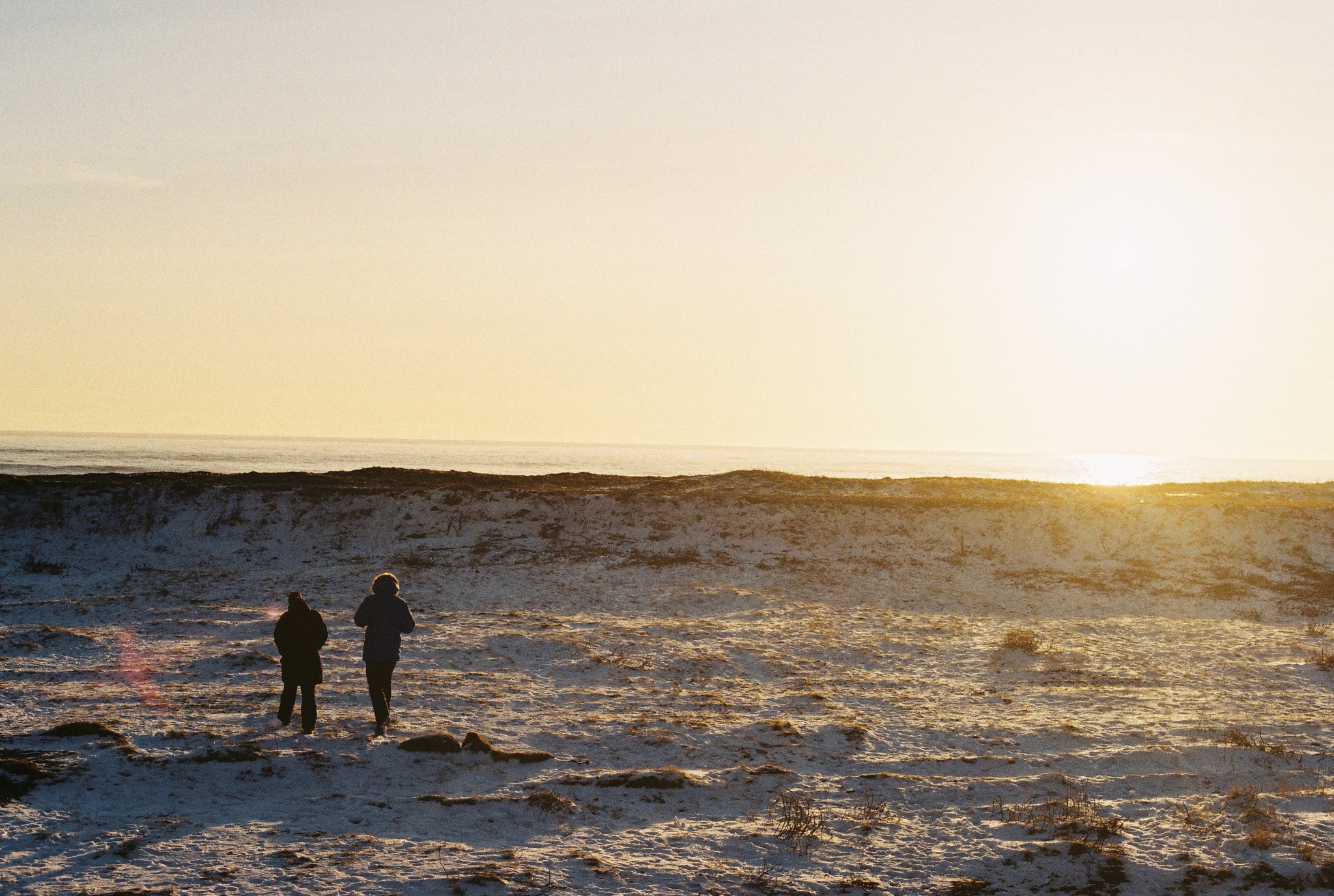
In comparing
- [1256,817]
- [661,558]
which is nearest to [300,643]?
[1256,817]

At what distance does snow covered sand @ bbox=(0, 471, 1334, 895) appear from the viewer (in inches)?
357

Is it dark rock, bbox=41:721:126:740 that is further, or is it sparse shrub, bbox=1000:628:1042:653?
sparse shrub, bbox=1000:628:1042:653

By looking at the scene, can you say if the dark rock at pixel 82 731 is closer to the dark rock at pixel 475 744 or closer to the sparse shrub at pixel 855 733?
the dark rock at pixel 475 744

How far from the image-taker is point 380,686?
12625 millimetres

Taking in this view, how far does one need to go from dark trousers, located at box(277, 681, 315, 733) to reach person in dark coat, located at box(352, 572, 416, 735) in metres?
0.79

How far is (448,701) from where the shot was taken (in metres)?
14.2

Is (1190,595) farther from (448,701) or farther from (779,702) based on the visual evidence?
(448,701)

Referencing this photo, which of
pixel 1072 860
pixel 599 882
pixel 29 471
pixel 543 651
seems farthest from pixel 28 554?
pixel 29 471

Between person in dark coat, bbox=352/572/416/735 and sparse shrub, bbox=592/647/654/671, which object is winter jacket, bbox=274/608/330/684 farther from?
sparse shrub, bbox=592/647/654/671

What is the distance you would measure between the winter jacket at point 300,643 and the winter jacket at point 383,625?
1.81 feet

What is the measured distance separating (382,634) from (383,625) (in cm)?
12

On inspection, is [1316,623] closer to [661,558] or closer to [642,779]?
[661,558]

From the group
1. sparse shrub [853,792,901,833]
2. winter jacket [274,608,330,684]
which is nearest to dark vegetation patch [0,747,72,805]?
winter jacket [274,608,330,684]

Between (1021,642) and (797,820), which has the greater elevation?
(1021,642)
